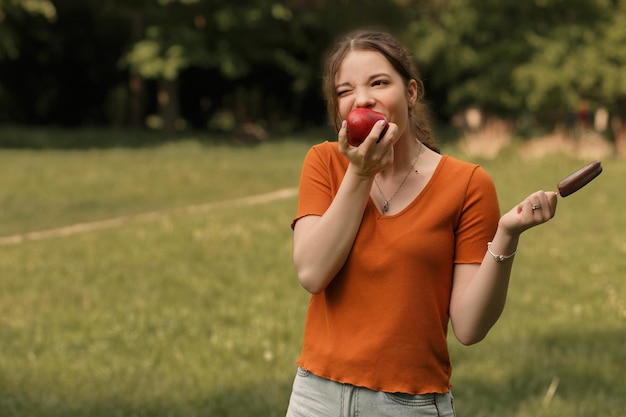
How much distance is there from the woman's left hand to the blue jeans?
0.61 meters

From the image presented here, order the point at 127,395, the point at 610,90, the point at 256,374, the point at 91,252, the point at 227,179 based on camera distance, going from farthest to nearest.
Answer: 1. the point at 610,90
2. the point at 227,179
3. the point at 91,252
4. the point at 256,374
5. the point at 127,395

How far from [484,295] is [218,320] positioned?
222 inches

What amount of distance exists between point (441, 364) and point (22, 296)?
6.95 meters

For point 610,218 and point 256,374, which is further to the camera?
point 610,218

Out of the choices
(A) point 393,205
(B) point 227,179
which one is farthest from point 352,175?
(B) point 227,179

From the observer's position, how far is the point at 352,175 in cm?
262

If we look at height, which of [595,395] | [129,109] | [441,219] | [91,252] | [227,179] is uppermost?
[129,109]

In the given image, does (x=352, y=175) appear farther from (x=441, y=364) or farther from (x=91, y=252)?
(x=91, y=252)

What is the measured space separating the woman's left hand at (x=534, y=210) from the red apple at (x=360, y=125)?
→ 405mm

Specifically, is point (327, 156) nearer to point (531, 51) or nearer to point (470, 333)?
point (470, 333)

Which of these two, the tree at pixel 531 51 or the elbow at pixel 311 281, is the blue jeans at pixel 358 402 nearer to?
the elbow at pixel 311 281

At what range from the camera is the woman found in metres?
2.70

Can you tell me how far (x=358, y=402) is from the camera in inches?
108

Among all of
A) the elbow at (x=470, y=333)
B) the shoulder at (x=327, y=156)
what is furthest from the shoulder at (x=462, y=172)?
the elbow at (x=470, y=333)
